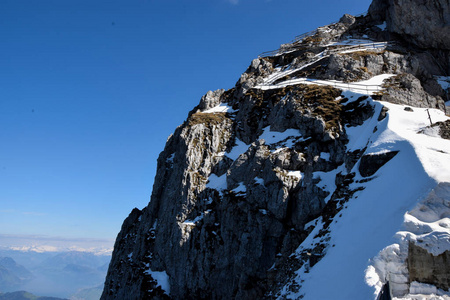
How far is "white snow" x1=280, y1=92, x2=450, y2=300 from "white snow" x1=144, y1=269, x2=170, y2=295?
2765cm

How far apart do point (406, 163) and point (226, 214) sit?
2787 centimetres

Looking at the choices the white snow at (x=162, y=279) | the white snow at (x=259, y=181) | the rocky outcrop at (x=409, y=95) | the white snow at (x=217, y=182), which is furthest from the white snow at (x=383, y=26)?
the white snow at (x=162, y=279)

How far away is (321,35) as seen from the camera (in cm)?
8794

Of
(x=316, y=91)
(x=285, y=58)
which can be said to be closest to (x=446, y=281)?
(x=316, y=91)

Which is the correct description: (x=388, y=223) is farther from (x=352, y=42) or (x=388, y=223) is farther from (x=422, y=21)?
(x=352, y=42)

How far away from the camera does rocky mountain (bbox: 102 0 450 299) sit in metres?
19.4

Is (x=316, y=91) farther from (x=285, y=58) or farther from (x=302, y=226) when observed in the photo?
(x=285, y=58)

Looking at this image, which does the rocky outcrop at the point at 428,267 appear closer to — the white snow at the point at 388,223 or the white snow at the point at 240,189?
the white snow at the point at 388,223

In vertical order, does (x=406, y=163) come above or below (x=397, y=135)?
below

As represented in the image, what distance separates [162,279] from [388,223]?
132 feet

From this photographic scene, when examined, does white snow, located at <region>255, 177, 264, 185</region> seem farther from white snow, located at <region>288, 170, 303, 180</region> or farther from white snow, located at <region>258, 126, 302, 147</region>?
white snow, located at <region>258, 126, 302, 147</region>

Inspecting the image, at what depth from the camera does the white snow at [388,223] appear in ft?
57.4

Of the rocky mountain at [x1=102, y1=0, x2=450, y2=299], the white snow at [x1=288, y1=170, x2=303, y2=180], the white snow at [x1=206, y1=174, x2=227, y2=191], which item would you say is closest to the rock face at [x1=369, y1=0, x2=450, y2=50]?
the rocky mountain at [x1=102, y1=0, x2=450, y2=299]

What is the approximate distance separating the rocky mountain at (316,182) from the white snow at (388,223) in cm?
10
